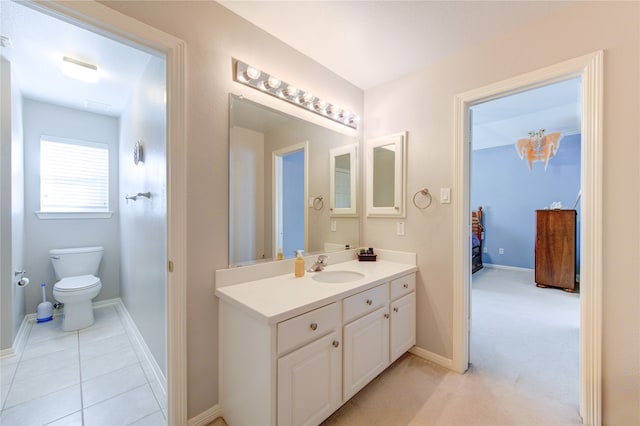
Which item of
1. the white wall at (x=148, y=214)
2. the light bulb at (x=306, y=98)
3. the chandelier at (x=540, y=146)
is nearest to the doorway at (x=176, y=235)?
the white wall at (x=148, y=214)

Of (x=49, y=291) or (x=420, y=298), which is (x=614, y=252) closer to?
(x=420, y=298)

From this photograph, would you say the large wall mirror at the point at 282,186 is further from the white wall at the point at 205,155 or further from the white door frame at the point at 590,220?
the white door frame at the point at 590,220

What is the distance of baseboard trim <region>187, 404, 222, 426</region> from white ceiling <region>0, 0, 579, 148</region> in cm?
225

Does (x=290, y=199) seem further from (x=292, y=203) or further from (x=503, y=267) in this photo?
(x=503, y=267)

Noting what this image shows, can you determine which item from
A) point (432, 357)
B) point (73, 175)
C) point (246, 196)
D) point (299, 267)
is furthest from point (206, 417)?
point (73, 175)

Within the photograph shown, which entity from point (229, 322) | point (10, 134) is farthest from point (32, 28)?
point (229, 322)

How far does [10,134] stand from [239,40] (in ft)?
6.78

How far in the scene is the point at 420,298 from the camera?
2096mm

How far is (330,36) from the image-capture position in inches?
68.8

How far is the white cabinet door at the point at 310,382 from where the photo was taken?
114cm

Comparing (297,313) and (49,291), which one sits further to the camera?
(49,291)

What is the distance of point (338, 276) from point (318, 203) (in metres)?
0.63

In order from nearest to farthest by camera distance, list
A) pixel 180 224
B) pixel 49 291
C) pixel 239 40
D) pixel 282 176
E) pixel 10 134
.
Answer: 1. pixel 180 224
2. pixel 239 40
3. pixel 282 176
4. pixel 10 134
5. pixel 49 291

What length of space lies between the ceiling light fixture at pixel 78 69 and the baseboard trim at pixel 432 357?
3.54 meters
